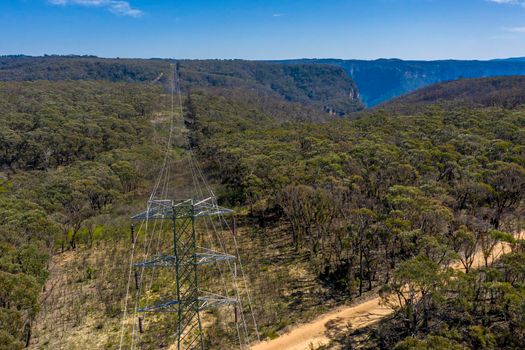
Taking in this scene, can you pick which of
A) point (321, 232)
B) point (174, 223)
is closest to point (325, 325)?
point (321, 232)

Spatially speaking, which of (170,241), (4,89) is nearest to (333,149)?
(170,241)

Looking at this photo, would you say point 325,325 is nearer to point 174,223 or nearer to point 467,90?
point 174,223

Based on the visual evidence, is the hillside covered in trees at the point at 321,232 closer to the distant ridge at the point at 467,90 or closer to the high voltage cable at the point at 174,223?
the high voltage cable at the point at 174,223

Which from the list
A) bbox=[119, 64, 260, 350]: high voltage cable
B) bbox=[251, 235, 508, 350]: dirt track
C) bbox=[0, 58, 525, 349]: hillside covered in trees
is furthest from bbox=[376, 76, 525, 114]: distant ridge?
bbox=[251, 235, 508, 350]: dirt track

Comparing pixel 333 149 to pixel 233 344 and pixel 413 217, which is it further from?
pixel 233 344

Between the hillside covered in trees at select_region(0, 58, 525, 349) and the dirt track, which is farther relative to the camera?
the dirt track

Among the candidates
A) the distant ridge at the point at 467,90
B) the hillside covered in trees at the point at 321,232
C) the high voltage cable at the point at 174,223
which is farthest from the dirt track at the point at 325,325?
the distant ridge at the point at 467,90

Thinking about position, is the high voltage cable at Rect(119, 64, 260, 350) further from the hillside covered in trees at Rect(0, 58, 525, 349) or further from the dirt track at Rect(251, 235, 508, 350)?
the dirt track at Rect(251, 235, 508, 350)
